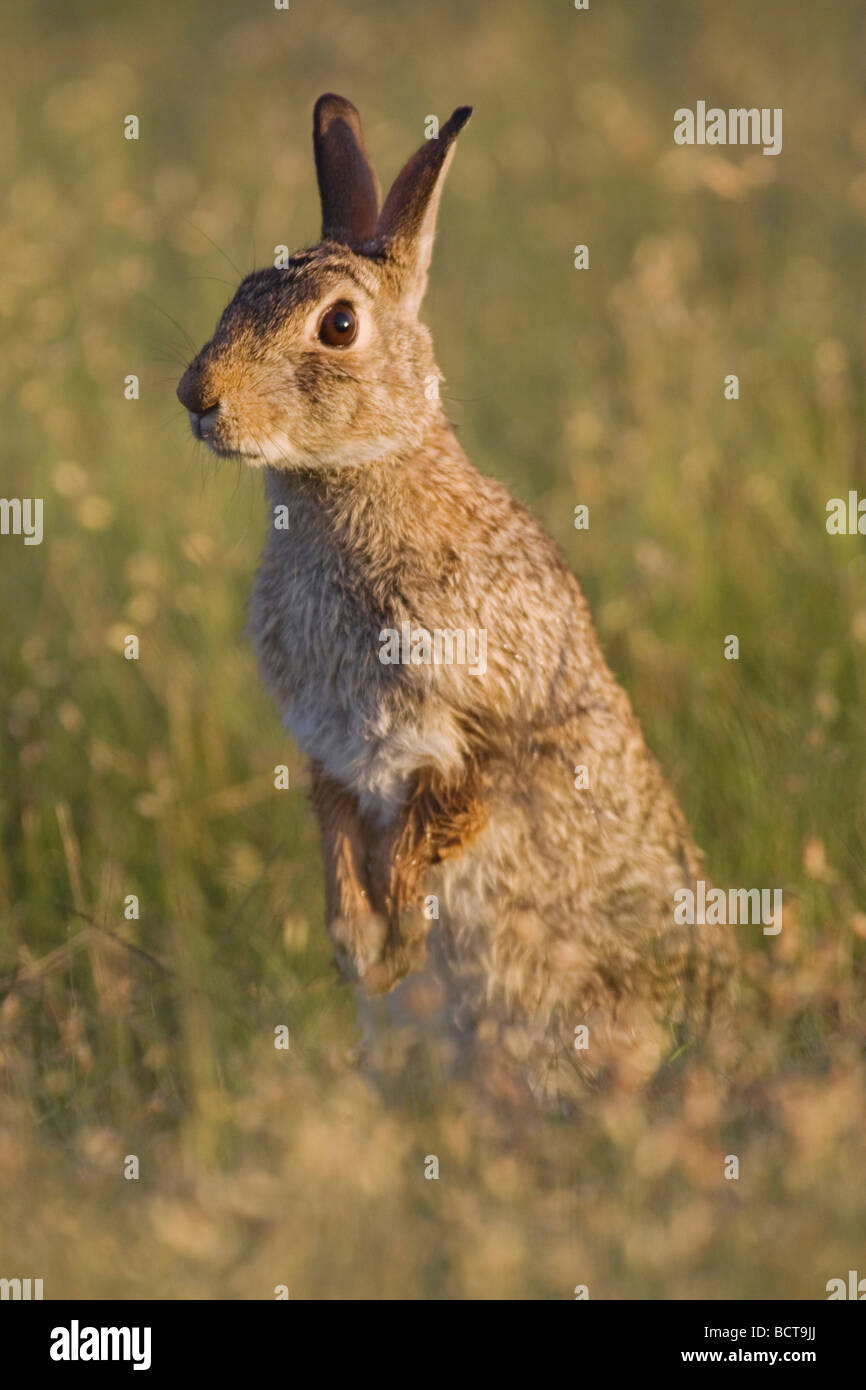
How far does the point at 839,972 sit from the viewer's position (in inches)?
207

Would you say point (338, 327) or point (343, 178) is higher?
point (343, 178)

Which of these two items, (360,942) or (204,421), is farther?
(360,942)

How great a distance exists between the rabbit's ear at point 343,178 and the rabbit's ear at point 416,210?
229 millimetres

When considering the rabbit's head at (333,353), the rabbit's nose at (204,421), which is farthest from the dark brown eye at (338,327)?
the rabbit's nose at (204,421)

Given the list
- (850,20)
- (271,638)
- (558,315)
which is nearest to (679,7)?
(850,20)

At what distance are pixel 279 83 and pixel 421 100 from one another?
1.53m

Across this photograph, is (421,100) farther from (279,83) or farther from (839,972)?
(839,972)

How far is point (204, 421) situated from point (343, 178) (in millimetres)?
1100

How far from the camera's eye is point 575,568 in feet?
24.3

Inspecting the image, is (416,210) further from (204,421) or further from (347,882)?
(347,882)

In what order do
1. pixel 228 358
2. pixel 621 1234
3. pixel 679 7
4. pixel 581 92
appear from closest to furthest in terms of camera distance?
1. pixel 621 1234
2. pixel 228 358
3. pixel 581 92
4. pixel 679 7

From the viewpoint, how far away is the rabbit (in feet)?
16.1

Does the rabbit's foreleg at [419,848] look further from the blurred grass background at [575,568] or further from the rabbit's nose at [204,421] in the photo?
the rabbit's nose at [204,421]

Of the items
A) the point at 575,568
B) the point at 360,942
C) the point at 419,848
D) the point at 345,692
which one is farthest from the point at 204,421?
the point at 575,568
